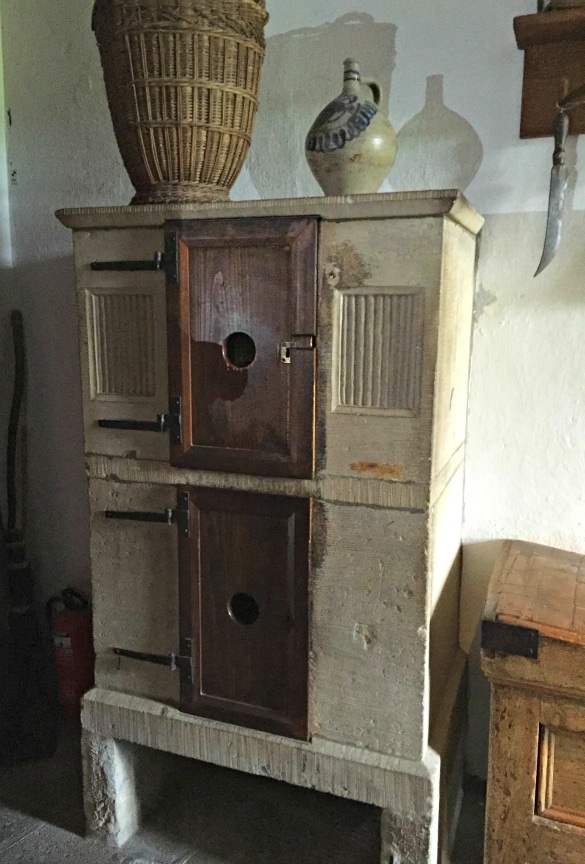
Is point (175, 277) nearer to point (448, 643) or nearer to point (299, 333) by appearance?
point (299, 333)

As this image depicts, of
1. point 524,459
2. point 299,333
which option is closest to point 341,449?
point 299,333

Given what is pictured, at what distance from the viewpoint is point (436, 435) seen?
49.1 inches

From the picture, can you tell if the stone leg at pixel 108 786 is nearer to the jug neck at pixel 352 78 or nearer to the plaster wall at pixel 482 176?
the plaster wall at pixel 482 176

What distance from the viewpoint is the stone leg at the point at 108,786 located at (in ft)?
5.12

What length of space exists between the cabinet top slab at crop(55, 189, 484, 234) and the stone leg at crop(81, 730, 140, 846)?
3.67ft

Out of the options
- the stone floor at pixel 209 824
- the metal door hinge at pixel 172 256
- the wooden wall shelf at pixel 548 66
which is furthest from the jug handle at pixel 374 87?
the stone floor at pixel 209 824

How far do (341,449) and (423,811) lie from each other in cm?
70

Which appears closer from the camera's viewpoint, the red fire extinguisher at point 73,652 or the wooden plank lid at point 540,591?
the wooden plank lid at point 540,591

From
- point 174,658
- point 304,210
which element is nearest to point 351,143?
point 304,210

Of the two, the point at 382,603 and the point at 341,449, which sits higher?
the point at 341,449

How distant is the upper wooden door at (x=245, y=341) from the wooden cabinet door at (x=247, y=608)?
3.8 inches

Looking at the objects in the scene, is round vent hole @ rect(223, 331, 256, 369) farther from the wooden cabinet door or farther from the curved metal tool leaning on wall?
the curved metal tool leaning on wall

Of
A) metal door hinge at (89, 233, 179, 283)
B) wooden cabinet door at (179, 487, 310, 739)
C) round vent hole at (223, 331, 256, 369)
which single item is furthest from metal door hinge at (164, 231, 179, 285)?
wooden cabinet door at (179, 487, 310, 739)

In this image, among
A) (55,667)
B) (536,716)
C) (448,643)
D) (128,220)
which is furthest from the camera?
(55,667)
